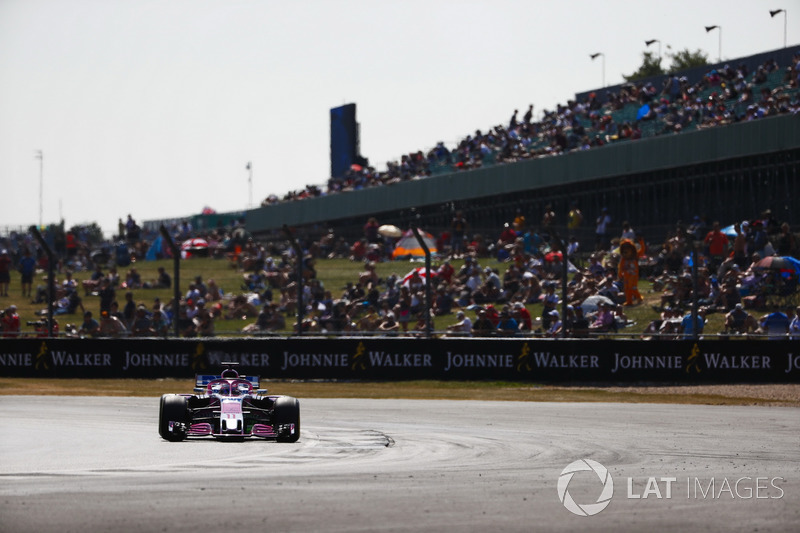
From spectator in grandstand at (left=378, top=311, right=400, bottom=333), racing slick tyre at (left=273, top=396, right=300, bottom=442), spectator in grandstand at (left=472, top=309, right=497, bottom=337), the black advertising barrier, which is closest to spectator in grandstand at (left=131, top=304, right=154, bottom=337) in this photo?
the black advertising barrier

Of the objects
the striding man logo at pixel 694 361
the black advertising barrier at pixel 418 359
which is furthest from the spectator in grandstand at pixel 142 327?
the striding man logo at pixel 694 361

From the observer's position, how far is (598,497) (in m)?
8.52

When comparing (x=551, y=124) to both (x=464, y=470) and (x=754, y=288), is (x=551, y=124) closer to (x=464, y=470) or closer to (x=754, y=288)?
(x=754, y=288)

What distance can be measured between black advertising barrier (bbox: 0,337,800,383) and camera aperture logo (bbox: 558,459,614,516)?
10962 mm

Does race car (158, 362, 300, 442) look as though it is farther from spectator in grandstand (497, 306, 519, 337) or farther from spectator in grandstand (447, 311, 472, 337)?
spectator in grandstand (447, 311, 472, 337)

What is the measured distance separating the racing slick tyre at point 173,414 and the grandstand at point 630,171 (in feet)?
40.8

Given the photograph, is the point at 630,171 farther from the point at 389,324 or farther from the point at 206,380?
the point at 206,380

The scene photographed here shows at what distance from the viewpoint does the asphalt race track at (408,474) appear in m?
7.64

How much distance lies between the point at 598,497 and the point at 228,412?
12.8 feet

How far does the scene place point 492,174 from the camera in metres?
40.7

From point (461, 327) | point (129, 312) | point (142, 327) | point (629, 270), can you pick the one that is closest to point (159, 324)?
point (142, 327)


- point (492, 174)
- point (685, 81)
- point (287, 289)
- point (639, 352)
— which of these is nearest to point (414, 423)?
point (639, 352)

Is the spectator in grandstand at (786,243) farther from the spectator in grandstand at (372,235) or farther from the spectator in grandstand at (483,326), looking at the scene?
the spectator in grandstand at (372,235)

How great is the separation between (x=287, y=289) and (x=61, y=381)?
194 inches
